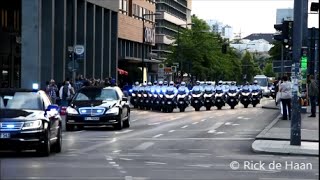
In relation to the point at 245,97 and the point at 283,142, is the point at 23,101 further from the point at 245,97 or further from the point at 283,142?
the point at 245,97

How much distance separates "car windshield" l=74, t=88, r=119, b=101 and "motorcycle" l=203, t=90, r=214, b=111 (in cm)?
2128

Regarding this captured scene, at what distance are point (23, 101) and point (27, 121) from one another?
1053 millimetres

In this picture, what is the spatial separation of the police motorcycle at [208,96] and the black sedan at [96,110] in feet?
70.1

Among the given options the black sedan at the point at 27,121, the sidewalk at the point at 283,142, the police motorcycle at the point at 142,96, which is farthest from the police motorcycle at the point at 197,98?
the black sedan at the point at 27,121

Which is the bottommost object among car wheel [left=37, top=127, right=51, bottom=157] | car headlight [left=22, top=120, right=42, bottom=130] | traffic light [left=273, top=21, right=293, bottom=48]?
car wheel [left=37, top=127, right=51, bottom=157]

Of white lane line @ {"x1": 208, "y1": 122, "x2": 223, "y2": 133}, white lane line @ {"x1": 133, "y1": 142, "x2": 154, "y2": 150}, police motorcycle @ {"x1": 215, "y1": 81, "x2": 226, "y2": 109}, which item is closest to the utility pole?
white lane line @ {"x1": 133, "y1": 142, "x2": 154, "y2": 150}

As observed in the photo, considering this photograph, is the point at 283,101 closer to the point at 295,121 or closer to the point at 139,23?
the point at 295,121

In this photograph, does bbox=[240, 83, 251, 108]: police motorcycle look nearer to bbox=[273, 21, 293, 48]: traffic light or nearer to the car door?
bbox=[273, 21, 293, 48]: traffic light

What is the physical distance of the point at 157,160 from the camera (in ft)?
50.0

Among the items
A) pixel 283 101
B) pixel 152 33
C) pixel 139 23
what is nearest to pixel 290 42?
pixel 283 101

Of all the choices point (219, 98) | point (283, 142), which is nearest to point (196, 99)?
point (219, 98)

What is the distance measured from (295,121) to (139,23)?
74.2 m

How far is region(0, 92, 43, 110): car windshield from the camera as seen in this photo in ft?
53.1

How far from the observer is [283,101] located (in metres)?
29.8
